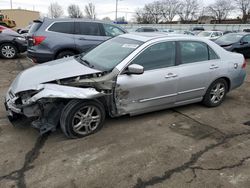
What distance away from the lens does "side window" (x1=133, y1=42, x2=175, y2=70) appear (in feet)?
11.9

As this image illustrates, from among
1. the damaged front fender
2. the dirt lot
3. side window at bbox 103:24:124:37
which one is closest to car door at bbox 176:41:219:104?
the dirt lot

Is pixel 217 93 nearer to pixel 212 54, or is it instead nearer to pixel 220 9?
pixel 212 54

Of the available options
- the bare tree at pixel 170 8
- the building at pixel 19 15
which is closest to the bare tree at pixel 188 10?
the bare tree at pixel 170 8

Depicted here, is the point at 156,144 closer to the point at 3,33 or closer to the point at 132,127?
the point at 132,127

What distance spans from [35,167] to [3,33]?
848cm

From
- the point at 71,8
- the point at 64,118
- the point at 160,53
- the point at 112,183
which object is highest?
the point at 71,8

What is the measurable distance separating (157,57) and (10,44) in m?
8.08

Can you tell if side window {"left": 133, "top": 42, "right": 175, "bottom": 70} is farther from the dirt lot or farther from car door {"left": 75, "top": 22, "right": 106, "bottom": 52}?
car door {"left": 75, "top": 22, "right": 106, "bottom": 52}

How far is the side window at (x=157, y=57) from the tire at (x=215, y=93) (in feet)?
3.77

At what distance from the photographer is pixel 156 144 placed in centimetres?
321

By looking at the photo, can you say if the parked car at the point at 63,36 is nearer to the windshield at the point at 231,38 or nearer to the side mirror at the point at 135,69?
the side mirror at the point at 135,69

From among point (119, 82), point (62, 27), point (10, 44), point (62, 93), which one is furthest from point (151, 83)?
point (10, 44)

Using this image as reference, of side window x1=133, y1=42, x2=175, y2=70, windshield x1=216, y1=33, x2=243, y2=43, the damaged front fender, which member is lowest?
the damaged front fender

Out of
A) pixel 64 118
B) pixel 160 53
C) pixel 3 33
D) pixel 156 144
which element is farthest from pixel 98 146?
pixel 3 33
